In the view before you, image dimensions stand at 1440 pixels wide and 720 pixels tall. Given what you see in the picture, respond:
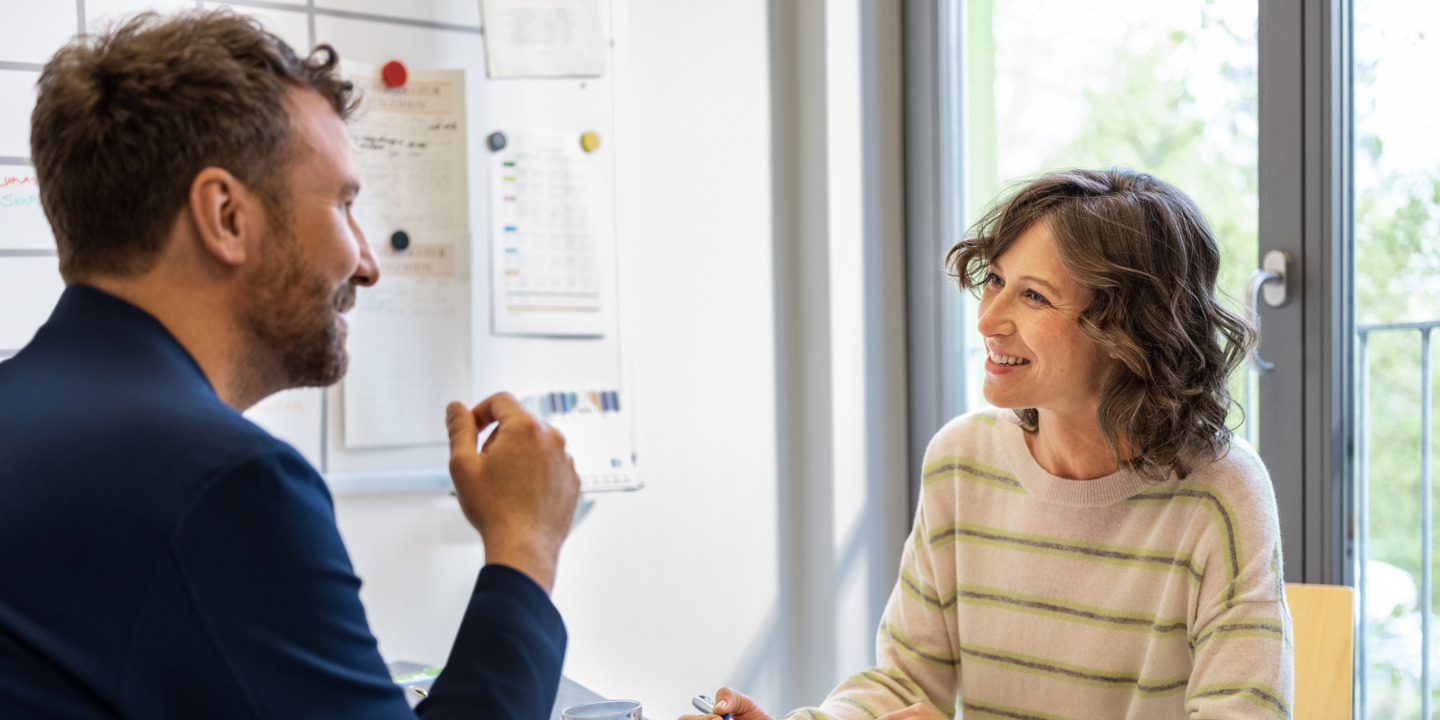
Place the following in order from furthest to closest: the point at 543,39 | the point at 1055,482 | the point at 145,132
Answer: the point at 543,39 < the point at 1055,482 < the point at 145,132

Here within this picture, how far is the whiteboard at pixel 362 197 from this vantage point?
1.73 meters

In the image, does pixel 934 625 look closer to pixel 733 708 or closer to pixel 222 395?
pixel 733 708

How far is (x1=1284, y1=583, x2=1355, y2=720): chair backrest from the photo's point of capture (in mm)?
1401

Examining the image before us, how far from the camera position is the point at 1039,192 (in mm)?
1410

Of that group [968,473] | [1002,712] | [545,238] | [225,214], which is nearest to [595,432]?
[545,238]

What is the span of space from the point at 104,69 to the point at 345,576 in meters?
0.41

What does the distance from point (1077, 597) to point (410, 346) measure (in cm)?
123

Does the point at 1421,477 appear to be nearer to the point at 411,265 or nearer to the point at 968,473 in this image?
the point at 968,473

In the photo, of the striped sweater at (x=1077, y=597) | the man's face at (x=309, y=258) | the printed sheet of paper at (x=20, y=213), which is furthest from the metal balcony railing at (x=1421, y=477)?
the printed sheet of paper at (x=20, y=213)

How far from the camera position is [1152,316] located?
1.32m

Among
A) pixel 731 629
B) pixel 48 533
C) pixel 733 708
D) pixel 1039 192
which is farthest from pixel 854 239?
pixel 48 533

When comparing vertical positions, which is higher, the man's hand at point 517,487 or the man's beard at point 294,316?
the man's beard at point 294,316

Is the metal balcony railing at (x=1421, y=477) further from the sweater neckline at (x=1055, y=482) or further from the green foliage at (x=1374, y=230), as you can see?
the sweater neckline at (x=1055, y=482)

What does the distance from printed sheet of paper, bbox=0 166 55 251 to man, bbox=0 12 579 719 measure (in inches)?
39.1
